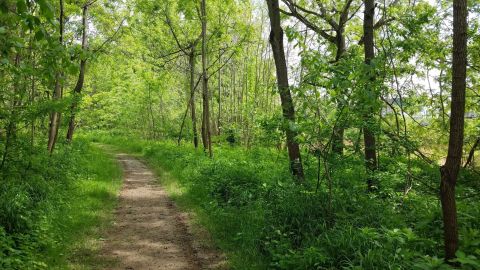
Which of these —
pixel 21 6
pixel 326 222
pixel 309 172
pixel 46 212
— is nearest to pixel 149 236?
pixel 46 212

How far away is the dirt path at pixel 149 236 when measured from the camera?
5.77 m

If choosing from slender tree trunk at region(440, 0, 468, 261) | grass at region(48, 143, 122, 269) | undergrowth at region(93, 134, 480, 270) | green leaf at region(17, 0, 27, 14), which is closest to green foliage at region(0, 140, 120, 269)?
grass at region(48, 143, 122, 269)

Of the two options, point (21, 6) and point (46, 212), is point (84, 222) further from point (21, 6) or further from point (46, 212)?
point (21, 6)

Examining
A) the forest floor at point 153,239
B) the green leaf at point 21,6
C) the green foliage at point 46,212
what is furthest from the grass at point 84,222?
the green leaf at point 21,6

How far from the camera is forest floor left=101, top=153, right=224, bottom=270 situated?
575cm

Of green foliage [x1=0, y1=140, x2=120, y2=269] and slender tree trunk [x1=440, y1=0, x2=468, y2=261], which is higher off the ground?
slender tree trunk [x1=440, y1=0, x2=468, y2=261]

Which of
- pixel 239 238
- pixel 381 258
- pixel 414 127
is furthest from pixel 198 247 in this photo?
pixel 414 127

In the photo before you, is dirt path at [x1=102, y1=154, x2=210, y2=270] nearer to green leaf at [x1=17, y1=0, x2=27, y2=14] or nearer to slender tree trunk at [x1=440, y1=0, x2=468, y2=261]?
slender tree trunk at [x1=440, y1=0, x2=468, y2=261]

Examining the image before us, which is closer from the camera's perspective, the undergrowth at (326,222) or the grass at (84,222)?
the undergrowth at (326,222)

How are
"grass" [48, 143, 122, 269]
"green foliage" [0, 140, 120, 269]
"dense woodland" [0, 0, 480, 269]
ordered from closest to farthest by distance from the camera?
"dense woodland" [0, 0, 480, 269], "green foliage" [0, 140, 120, 269], "grass" [48, 143, 122, 269]

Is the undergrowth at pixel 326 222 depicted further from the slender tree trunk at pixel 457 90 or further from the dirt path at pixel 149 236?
the slender tree trunk at pixel 457 90

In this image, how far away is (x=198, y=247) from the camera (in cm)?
640

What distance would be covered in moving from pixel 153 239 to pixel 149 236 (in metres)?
0.19

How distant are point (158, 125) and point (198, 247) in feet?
69.7
